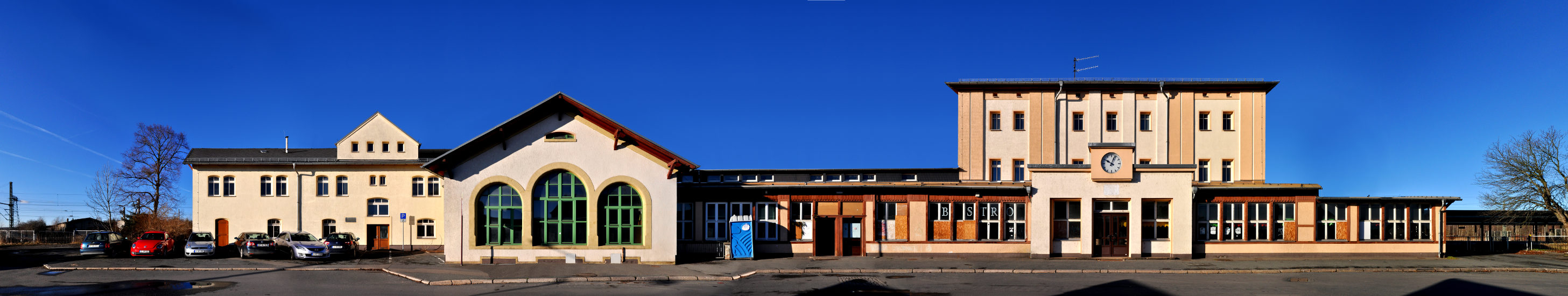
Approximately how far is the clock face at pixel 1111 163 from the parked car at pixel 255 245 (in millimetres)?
28706

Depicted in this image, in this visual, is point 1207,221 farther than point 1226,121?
No

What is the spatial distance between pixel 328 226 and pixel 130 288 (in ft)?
52.5

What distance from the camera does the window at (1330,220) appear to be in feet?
93.6

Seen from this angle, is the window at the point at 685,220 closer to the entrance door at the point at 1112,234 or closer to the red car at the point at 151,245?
the entrance door at the point at 1112,234

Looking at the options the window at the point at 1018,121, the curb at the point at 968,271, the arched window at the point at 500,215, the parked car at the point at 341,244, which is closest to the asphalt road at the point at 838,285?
the curb at the point at 968,271

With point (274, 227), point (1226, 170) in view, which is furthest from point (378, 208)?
point (1226, 170)

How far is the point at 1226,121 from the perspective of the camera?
39938mm

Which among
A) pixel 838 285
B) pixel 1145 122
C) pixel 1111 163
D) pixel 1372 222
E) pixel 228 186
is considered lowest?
pixel 838 285

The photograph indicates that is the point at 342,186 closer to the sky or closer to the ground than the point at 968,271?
closer to the sky

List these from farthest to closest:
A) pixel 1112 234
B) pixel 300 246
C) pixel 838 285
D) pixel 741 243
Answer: pixel 1112 234 < pixel 300 246 < pixel 741 243 < pixel 838 285

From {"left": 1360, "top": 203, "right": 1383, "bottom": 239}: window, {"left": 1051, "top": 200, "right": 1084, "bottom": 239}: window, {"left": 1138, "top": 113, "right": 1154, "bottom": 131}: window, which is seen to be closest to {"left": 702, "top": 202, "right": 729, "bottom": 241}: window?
{"left": 1051, "top": 200, "right": 1084, "bottom": 239}: window

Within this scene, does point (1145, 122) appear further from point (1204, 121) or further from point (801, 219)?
point (801, 219)

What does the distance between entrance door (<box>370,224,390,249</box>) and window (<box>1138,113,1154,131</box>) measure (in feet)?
116

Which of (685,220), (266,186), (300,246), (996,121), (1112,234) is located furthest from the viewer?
(996,121)
